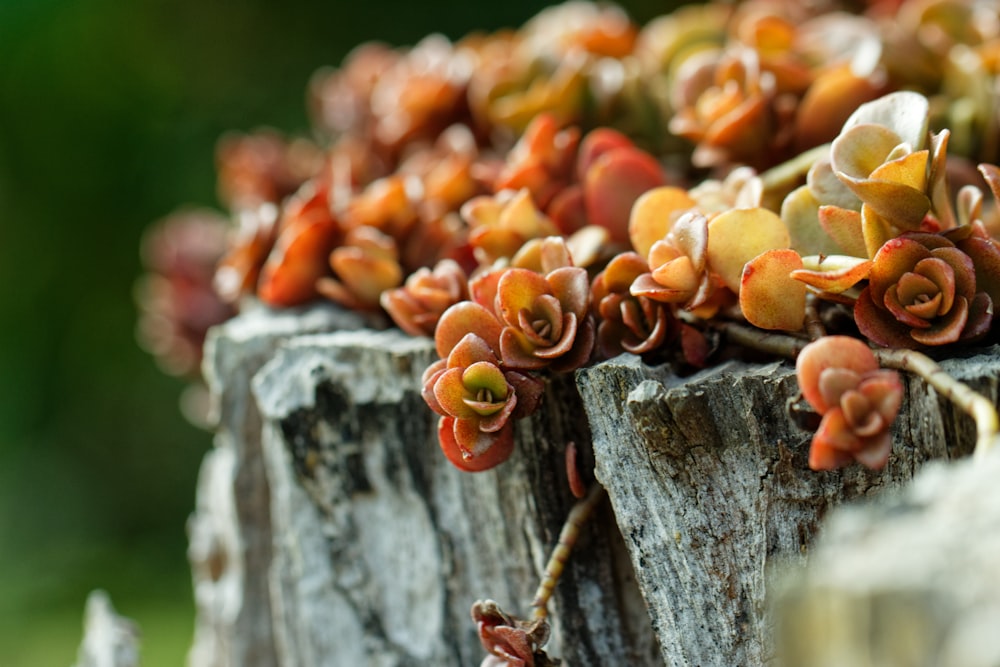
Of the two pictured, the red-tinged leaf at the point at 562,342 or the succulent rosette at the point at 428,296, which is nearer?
the red-tinged leaf at the point at 562,342

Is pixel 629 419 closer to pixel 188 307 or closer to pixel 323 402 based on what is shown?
pixel 323 402

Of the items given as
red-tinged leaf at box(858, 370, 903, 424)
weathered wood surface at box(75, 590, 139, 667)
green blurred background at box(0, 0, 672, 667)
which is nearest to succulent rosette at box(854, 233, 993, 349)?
red-tinged leaf at box(858, 370, 903, 424)

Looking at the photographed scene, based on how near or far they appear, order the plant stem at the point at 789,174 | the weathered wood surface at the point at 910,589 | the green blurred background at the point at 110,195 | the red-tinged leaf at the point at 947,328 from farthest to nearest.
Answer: the green blurred background at the point at 110,195, the plant stem at the point at 789,174, the red-tinged leaf at the point at 947,328, the weathered wood surface at the point at 910,589

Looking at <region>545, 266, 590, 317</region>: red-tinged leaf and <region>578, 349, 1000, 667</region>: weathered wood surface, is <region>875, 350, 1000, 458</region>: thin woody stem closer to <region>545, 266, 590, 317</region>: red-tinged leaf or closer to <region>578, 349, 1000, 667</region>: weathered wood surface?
<region>578, 349, 1000, 667</region>: weathered wood surface

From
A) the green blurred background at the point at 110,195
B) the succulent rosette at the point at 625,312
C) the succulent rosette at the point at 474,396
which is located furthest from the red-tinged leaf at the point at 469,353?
the green blurred background at the point at 110,195

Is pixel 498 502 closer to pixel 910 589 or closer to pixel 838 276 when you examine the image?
pixel 838 276

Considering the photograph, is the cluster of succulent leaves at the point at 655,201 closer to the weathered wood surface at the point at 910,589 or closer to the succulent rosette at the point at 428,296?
the succulent rosette at the point at 428,296
